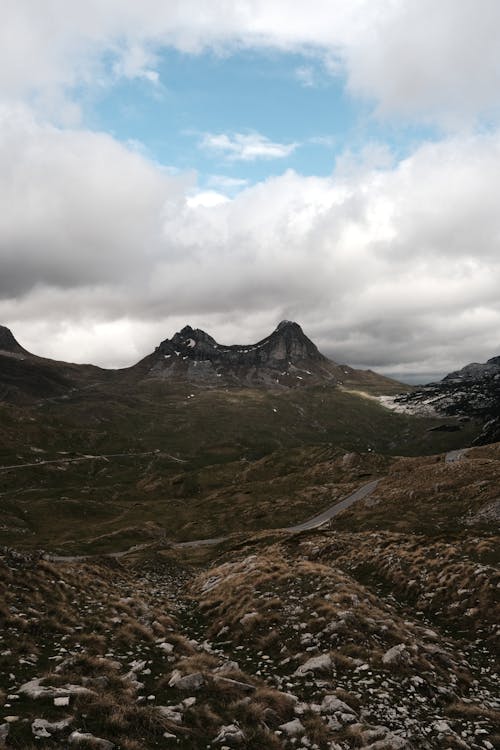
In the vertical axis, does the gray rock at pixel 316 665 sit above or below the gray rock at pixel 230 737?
below

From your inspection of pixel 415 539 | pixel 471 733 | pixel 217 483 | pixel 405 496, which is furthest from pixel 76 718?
pixel 217 483

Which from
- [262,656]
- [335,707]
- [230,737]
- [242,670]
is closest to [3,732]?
[230,737]

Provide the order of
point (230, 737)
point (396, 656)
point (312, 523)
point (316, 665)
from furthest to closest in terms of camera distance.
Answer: point (312, 523) < point (396, 656) < point (316, 665) < point (230, 737)

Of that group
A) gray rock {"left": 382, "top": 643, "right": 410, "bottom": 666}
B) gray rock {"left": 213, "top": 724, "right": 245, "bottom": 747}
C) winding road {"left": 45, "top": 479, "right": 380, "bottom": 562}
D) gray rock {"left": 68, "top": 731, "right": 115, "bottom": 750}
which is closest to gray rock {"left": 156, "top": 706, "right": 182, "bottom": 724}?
gray rock {"left": 213, "top": 724, "right": 245, "bottom": 747}

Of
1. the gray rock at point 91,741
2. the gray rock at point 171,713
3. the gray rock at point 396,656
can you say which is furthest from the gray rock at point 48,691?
the gray rock at point 396,656

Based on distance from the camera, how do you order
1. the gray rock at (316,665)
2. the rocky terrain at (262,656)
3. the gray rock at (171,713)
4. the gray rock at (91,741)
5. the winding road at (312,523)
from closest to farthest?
the gray rock at (91,741) < the rocky terrain at (262,656) < the gray rock at (171,713) < the gray rock at (316,665) < the winding road at (312,523)

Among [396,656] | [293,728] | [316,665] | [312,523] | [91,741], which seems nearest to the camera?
[91,741]

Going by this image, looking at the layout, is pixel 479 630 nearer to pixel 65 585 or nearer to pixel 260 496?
pixel 65 585

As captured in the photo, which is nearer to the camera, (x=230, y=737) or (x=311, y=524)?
(x=230, y=737)

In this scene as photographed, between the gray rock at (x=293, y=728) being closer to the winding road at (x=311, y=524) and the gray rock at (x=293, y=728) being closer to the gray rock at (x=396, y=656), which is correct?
the gray rock at (x=396, y=656)

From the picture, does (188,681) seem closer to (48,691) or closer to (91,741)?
(48,691)

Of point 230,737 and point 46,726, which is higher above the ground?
point 46,726

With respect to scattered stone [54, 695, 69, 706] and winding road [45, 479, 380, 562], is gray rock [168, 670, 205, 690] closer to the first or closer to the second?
scattered stone [54, 695, 69, 706]

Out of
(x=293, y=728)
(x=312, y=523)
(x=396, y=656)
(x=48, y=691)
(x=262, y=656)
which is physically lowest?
(x=312, y=523)
